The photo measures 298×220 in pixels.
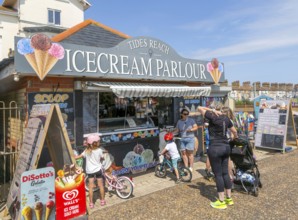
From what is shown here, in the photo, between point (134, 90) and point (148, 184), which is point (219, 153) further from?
point (134, 90)

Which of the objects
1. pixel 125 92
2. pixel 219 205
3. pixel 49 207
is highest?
pixel 125 92

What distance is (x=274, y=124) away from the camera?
8.86 meters

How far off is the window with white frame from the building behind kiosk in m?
19.2

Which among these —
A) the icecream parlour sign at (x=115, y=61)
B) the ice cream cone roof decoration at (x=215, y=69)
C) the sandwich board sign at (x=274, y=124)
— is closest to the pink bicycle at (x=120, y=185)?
the icecream parlour sign at (x=115, y=61)

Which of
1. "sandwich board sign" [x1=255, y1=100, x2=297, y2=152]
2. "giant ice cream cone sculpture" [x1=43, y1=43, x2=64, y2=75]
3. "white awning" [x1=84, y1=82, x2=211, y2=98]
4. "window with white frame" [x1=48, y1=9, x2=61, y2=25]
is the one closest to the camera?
"giant ice cream cone sculpture" [x1=43, y1=43, x2=64, y2=75]

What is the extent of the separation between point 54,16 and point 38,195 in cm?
2400

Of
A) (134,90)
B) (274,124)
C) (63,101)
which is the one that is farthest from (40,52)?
(274,124)

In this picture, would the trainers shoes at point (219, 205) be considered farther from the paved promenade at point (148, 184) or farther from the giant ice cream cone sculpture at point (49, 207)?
the giant ice cream cone sculpture at point (49, 207)

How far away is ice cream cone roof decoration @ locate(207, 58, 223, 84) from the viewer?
26.0ft

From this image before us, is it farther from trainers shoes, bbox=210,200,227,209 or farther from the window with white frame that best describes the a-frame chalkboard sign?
the window with white frame

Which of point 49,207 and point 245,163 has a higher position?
point 245,163

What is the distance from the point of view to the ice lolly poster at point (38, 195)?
137 inches

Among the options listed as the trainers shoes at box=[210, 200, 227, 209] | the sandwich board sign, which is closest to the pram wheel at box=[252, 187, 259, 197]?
the trainers shoes at box=[210, 200, 227, 209]

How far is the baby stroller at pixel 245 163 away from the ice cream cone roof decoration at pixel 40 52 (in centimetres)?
398
